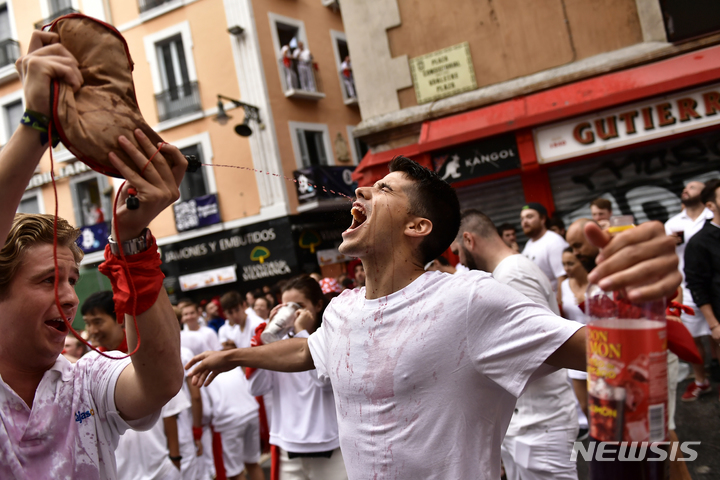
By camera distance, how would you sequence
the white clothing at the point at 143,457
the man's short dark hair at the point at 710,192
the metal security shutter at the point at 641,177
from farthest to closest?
the metal security shutter at the point at 641,177 → the man's short dark hair at the point at 710,192 → the white clothing at the point at 143,457

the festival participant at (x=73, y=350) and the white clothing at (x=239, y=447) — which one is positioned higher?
the festival participant at (x=73, y=350)

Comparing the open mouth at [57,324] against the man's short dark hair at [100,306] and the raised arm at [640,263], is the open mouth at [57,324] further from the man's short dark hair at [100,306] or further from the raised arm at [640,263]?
the man's short dark hair at [100,306]

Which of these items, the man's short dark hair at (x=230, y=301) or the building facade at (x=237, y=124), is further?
the building facade at (x=237, y=124)

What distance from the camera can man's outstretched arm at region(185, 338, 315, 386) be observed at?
2.48 meters

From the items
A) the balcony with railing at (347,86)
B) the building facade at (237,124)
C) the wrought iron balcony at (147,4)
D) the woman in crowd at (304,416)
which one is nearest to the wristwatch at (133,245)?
the woman in crowd at (304,416)

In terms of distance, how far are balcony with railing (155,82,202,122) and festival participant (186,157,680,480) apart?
15.6 m

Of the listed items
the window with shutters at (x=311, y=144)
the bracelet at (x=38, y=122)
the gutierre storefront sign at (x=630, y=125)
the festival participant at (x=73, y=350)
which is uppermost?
the window with shutters at (x=311, y=144)

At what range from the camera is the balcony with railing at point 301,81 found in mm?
16281

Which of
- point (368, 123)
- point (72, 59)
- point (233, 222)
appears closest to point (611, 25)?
point (368, 123)

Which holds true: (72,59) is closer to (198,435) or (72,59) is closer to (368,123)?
(198,435)

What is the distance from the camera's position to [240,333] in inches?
294

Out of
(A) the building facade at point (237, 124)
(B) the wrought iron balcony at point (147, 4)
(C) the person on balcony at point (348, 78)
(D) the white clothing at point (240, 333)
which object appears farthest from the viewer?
(C) the person on balcony at point (348, 78)

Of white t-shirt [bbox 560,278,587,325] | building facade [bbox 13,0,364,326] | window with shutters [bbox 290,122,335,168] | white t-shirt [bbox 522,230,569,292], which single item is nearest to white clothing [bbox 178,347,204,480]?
white t-shirt [bbox 560,278,587,325]

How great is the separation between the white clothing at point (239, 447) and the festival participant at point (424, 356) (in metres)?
3.52
